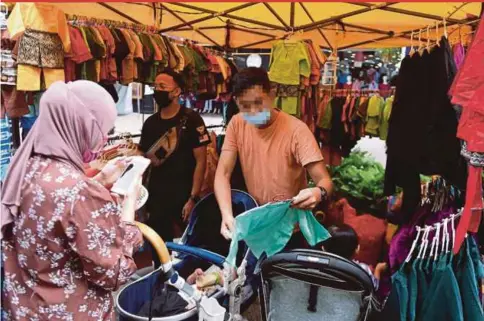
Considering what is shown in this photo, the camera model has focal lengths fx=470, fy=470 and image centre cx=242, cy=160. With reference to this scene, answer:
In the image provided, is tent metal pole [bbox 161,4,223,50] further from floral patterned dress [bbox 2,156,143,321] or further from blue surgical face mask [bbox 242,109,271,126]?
floral patterned dress [bbox 2,156,143,321]

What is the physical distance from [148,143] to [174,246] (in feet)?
3.68

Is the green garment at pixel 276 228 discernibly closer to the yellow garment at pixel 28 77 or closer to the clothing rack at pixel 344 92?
the yellow garment at pixel 28 77

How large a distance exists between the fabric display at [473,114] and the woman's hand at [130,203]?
1.22 m

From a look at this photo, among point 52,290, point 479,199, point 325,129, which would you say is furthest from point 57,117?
point 325,129

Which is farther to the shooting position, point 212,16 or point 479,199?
point 212,16

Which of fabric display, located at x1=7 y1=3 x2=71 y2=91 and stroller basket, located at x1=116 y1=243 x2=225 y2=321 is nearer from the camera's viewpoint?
stroller basket, located at x1=116 y1=243 x2=225 y2=321

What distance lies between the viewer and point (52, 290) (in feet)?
→ 5.09

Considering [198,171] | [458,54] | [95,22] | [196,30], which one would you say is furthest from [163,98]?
[196,30]

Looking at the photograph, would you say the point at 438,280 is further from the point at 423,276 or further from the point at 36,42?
the point at 36,42

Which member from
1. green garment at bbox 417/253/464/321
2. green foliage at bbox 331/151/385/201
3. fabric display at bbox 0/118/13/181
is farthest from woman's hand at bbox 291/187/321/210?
green foliage at bbox 331/151/385/201

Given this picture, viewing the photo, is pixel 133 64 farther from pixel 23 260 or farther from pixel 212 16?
pixel 23 260

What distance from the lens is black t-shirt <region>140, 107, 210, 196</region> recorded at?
3254mm

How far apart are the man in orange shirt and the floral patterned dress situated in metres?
0.90

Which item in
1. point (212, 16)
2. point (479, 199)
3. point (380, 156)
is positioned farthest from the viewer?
point (380, 156)
